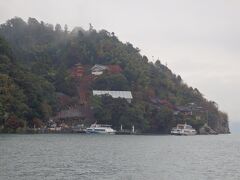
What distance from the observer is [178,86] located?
158m

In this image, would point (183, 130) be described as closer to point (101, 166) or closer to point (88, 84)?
point (88, 84)

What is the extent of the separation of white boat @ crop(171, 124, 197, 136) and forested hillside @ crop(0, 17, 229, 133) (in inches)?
79.6

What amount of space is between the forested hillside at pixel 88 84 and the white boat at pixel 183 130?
202cm

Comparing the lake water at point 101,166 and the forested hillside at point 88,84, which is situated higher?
the forested hillside at point 88,84

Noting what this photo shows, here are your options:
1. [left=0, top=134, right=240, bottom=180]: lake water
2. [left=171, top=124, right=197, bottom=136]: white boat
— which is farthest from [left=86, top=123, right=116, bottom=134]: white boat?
[left=0, top=134, right=240, bottom=180]: lake water

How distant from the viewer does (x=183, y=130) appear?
412 ft

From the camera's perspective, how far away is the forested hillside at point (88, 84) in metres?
97.2

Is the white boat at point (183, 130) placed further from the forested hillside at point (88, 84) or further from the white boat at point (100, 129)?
the white boat at point (100, 129)

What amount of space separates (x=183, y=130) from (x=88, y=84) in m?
28.0

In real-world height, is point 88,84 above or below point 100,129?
above

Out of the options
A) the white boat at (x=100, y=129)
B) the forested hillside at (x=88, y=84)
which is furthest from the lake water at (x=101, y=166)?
the white boat at (x=100, y=129)

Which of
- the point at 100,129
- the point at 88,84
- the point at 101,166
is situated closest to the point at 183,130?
the point at 100,129

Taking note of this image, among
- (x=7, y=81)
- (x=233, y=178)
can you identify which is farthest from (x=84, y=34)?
(x=233, y=178)

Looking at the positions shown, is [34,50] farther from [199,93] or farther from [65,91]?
[199,93]
